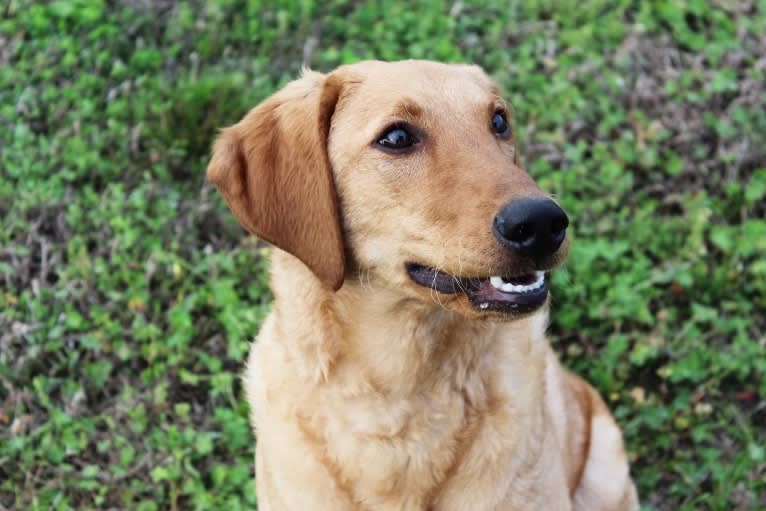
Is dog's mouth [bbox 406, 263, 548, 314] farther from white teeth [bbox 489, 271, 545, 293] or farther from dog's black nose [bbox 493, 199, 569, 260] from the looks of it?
dog's black nose [bbox 493, 199, 569, 260]

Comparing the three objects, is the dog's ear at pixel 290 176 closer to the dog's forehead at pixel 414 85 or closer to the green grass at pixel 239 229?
the dog's forehead at pixel 414 85

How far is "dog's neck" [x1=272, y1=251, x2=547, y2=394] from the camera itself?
298 cm

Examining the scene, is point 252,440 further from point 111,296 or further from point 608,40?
point 608,40

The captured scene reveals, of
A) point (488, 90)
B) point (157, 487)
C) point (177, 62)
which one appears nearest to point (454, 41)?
point (177, 62)

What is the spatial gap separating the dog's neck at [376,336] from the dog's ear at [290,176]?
0.13 metres

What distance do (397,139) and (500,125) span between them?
489 millimetres

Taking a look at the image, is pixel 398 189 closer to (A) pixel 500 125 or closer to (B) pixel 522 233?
(B) pixel 522 233

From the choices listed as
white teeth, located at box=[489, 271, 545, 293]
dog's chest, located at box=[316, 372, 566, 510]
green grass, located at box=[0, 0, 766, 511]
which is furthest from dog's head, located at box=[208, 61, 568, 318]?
green grass, located at box=[0, 0, 766, 511]

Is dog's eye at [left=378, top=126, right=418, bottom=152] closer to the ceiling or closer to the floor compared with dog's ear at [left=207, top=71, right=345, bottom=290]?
closer to the ceiling

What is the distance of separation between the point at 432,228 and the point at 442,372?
0.55 meters

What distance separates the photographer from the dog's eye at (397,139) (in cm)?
292

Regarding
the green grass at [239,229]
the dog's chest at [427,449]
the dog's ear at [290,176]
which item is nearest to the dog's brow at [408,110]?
the dog's ear at [290,176]

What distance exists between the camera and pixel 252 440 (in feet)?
14.7

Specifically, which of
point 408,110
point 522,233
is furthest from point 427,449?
point 408,110
